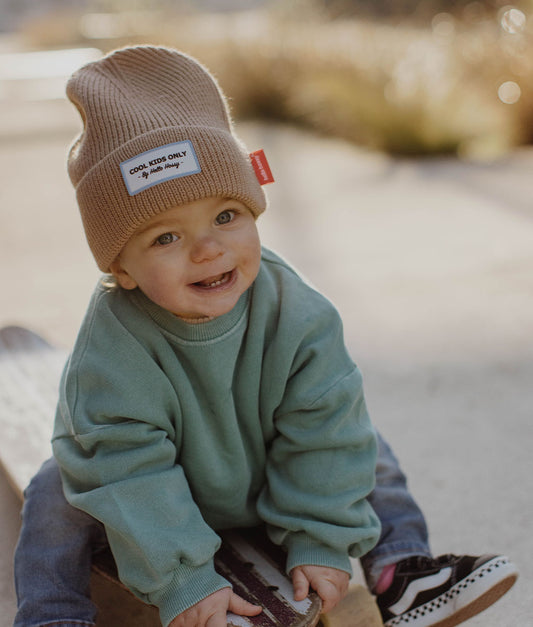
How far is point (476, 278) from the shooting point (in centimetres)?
369

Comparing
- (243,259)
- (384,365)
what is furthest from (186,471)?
(384,365)

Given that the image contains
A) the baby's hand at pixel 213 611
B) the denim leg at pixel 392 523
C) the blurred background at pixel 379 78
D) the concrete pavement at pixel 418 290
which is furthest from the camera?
the blurred background at pixel 379 78

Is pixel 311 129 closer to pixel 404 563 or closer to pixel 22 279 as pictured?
pixel 22 279

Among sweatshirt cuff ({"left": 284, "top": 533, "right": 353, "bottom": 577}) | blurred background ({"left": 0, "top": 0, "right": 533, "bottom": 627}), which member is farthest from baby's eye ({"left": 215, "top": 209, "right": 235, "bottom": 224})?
blurred background ({"left": 0, "top": 0, "right": 533, "bottom": 627})

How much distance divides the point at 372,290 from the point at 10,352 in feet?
5.67

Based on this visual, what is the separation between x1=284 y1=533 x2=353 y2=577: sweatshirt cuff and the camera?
4.90 feet

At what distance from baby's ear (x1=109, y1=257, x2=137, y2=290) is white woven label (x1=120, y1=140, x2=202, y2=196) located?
18 centimetres

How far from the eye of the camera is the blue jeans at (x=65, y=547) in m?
1.51

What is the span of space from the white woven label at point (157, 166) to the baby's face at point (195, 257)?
58mm

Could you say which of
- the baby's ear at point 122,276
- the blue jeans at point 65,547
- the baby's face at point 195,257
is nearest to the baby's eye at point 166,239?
the baby's face at point 195,257

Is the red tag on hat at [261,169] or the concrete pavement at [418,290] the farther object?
the concrete pavement at [418,290]

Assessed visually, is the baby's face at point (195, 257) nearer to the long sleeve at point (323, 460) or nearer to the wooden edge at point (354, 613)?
the long sleeve at point (323, 460)

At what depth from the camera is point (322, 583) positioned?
4.84ft

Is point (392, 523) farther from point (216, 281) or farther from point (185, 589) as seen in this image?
point (216, 281)
